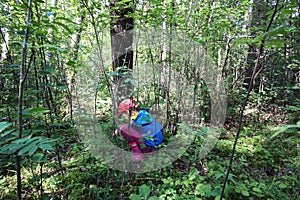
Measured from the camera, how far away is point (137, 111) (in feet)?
7.60

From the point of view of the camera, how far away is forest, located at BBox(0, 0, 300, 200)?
1618mm

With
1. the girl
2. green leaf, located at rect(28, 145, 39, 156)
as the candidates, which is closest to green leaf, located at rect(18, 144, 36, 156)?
green leaf, located at rect(28, 145, 39, 156)

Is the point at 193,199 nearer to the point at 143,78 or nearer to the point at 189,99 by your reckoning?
the point at 189,99

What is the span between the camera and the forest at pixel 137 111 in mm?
1618

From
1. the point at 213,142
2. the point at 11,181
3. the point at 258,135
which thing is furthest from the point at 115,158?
the point at 258,135

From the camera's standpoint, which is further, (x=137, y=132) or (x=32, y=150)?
(x=137, y=132)

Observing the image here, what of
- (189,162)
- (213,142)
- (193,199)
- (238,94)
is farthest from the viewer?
(238,94)

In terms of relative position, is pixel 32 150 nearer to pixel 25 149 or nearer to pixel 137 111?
pixel 25 149

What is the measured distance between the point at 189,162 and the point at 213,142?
27.9 inches

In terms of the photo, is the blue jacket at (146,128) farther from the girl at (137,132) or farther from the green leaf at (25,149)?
the green leaf at (25,149)

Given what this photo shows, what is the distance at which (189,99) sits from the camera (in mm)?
3311

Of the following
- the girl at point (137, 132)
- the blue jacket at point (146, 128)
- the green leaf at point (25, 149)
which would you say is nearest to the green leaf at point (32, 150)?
the green leaf at point (25, 149)

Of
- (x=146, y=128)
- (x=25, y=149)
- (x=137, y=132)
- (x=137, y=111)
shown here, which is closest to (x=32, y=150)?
(x=25, y=149)

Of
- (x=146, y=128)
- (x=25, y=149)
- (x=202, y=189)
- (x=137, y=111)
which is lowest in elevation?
(x=202, y=189)
